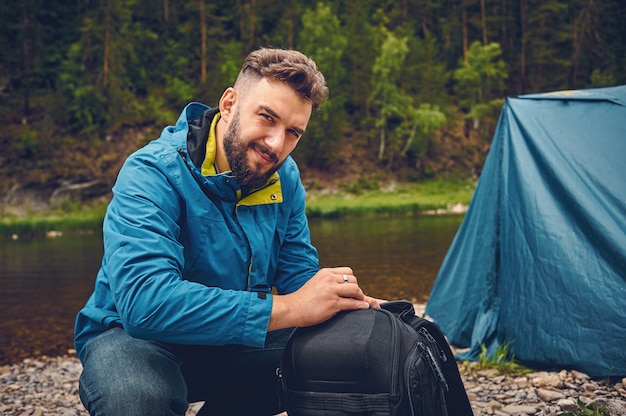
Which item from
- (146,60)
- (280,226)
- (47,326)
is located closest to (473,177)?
(146,60)

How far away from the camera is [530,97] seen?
5582mm

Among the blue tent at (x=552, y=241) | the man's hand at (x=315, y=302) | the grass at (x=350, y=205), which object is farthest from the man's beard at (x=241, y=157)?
the grass at (x=350, y=205)

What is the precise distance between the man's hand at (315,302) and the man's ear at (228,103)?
876 millimetres

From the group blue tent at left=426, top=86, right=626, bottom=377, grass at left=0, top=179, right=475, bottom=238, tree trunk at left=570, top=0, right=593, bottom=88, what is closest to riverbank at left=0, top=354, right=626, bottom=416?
blue tent at left=426, top=86, right=626, bottom=377

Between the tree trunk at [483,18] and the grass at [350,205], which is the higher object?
the tree trunk at [483,18]

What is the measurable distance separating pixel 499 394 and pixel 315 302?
7.99 ft

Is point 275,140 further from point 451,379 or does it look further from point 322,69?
point 322,69

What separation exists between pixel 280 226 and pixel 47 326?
20.7 ft

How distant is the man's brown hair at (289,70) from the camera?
97.9 inches

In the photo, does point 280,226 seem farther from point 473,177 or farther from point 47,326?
point 473,177

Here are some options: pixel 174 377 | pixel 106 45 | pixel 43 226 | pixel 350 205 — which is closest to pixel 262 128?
pixel 174 377

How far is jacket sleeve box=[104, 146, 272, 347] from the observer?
2121mm

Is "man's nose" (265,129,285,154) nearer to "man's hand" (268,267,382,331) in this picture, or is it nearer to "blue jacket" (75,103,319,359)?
"blue jacket" (75,103,319,359)

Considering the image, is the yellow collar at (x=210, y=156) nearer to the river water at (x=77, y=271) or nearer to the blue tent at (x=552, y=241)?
→ the blue tent at (x=552, y=241)
